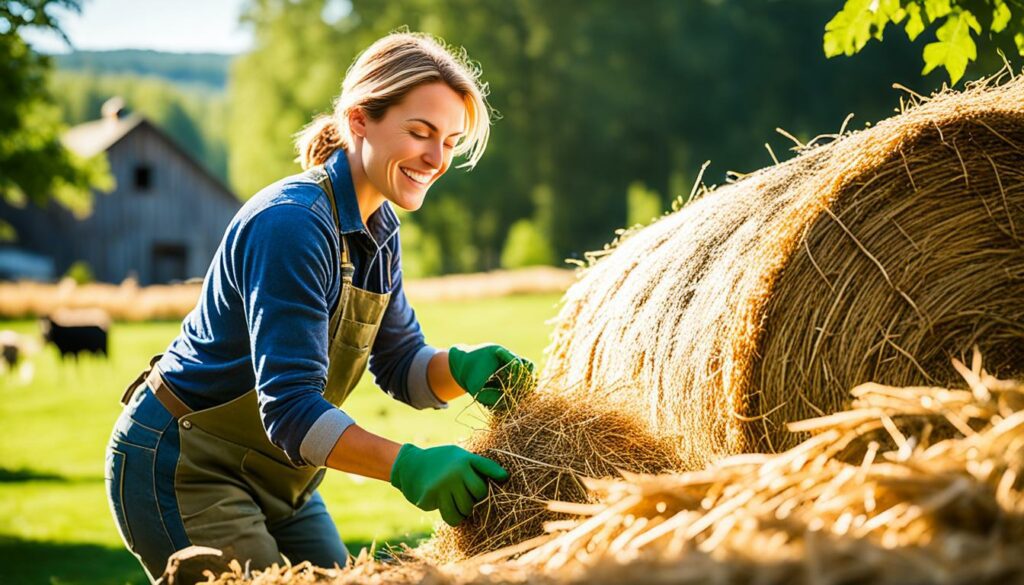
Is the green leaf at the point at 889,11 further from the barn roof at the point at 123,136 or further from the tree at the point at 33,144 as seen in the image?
the barn roof at the point at 123,136

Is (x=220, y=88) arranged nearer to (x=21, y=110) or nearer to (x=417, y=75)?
(x=21, y=110)

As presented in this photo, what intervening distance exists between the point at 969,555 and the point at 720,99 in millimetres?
38755

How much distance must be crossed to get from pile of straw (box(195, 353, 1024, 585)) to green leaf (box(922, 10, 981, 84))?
5.66 feet

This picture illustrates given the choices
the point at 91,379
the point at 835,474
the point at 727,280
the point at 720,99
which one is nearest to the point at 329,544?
the point at 727,280

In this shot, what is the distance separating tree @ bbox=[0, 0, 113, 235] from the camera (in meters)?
11.1

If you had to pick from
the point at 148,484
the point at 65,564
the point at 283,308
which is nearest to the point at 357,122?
the point at 283,308

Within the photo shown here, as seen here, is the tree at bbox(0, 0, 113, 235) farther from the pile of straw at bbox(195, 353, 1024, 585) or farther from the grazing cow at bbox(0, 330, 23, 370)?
the pile of straw at bbox(195, 353, 1024, 585)

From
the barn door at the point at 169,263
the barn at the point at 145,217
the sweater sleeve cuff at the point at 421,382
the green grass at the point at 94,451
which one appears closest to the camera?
the sweater sleeve cuff at the point at 421,382

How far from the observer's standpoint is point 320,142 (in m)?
3.53

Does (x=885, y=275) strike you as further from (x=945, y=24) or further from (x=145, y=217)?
(x=145, y=217)

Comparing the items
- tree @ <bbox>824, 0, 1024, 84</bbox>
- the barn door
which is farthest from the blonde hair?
the barn door

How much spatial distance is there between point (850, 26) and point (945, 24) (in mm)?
333

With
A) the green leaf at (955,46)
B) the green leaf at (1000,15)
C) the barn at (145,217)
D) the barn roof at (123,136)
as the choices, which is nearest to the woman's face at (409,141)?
the green leaf at (955,46)

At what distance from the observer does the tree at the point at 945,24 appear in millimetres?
3480
